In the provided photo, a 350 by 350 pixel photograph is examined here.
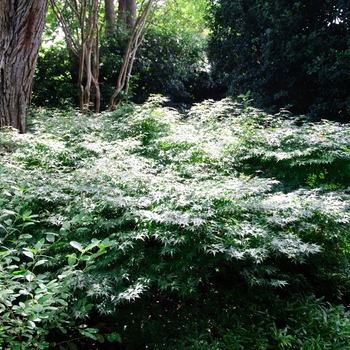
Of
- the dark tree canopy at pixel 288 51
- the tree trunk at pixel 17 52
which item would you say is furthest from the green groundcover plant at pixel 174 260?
the dark tree canopy at pixel 288 51

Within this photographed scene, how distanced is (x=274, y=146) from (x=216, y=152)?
2.91ft

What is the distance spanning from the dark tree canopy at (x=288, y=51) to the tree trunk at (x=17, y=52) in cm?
429

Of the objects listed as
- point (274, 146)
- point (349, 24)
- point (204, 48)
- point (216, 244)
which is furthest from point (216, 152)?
point (204, 48)

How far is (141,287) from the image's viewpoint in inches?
71.5

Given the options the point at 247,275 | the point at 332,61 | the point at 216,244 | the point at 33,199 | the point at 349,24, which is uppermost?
the point at 349,24

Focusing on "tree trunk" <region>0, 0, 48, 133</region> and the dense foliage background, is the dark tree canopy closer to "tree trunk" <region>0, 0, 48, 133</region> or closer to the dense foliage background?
Answer: the dense foliage background

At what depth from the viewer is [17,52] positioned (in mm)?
4367

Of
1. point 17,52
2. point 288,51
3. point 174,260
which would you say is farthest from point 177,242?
point 288,51

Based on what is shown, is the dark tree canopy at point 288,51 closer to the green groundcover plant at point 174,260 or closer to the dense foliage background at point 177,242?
the dense foliage background at point 177,242

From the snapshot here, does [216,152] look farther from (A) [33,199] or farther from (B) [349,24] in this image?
(B) [349,24]

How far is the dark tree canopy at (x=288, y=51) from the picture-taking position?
6125 mm

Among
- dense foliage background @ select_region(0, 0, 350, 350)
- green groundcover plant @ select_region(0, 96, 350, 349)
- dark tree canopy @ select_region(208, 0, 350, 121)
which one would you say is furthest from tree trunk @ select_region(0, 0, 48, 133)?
dark tree canopy @ select_region(208, 0, 350, 121)

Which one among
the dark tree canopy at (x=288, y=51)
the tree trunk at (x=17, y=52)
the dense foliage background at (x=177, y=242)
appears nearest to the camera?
the dense foliage background at (x=177, y=242)

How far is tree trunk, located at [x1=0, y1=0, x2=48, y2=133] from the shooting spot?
424 cm
